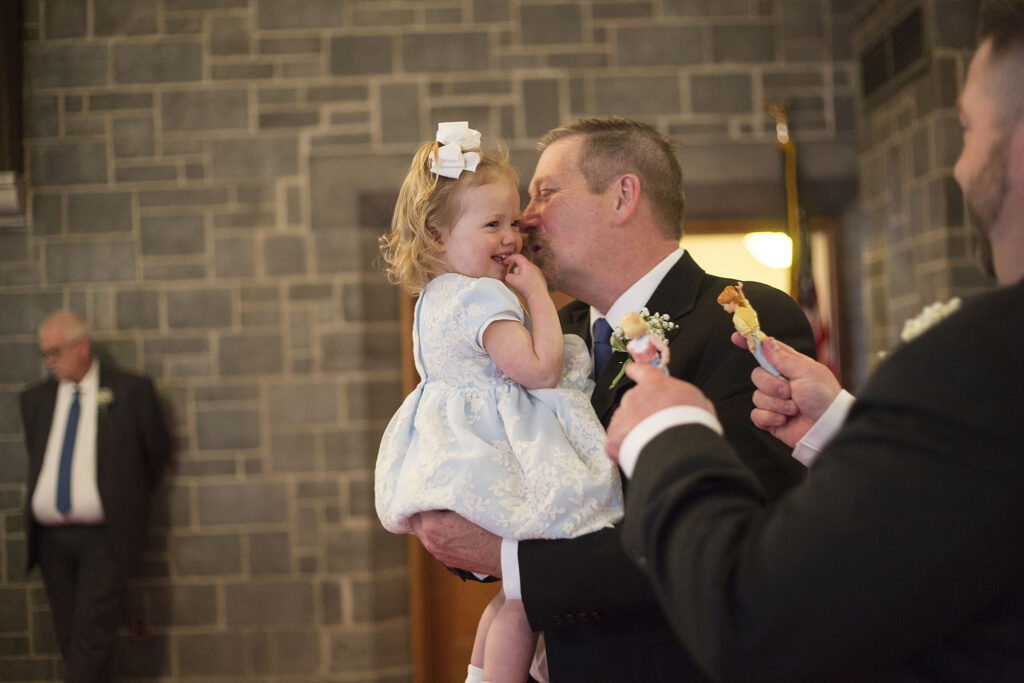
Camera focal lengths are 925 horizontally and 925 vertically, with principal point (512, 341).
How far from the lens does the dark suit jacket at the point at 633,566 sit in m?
1.63

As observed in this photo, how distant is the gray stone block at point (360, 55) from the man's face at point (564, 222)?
2824 mm

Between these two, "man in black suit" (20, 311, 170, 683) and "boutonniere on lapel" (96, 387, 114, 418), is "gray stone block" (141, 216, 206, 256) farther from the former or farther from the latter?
"boutonniere on lapel" (96, 387, 114, 418)

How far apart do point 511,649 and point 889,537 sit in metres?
1.14

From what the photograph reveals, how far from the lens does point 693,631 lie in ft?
3.10

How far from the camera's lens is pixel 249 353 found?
16.1ft

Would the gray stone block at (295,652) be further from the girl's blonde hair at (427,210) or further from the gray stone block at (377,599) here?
the girl's blonde hair at (427,210)

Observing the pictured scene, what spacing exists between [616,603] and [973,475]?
85 centimetres

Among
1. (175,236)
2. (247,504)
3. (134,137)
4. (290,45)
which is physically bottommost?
(247,504)

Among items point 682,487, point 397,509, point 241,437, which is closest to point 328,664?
point 241,437

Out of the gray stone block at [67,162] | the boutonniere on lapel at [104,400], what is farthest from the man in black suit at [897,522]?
the gray stone block at [67,162]

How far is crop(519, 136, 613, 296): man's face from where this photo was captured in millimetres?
2215

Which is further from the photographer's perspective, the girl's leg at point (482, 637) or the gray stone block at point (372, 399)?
the gray stone block at point (372, 399)

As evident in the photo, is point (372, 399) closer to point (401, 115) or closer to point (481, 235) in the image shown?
point (401, 115)

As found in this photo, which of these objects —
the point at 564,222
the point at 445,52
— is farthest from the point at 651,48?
the point at 564,222
